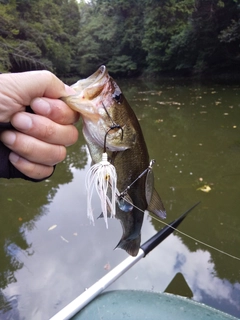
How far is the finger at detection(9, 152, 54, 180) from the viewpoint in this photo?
3.58 ft

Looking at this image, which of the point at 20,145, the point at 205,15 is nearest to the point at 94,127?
the point at 20,145

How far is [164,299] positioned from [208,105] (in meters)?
8.05

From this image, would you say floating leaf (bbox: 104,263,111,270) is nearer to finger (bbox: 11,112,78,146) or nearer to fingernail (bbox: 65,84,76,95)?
finger (bbox: 11,112,78,146)

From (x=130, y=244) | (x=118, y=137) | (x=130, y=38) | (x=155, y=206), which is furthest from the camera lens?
(x=130, y=38)

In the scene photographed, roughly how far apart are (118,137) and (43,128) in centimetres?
25

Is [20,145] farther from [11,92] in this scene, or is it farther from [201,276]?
[201,276]

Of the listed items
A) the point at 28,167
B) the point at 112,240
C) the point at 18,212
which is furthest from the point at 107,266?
the point at 28,167

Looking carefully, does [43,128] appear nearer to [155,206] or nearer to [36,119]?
[36,119]

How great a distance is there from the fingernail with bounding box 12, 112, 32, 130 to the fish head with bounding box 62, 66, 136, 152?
13 cm

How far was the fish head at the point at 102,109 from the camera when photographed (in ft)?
3.27

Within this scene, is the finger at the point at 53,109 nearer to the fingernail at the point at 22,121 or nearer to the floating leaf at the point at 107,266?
the fingernail at the point at 22,121

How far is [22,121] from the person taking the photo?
97 centimetres

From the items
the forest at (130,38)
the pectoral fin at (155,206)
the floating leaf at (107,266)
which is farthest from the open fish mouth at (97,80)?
the forest at (130,38)

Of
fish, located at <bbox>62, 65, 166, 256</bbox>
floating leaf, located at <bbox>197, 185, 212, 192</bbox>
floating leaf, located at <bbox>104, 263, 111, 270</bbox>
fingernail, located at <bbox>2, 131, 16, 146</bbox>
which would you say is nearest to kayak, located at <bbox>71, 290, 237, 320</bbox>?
floating leaf, located at <bbox>104, 263, 111, 270</bbox>
